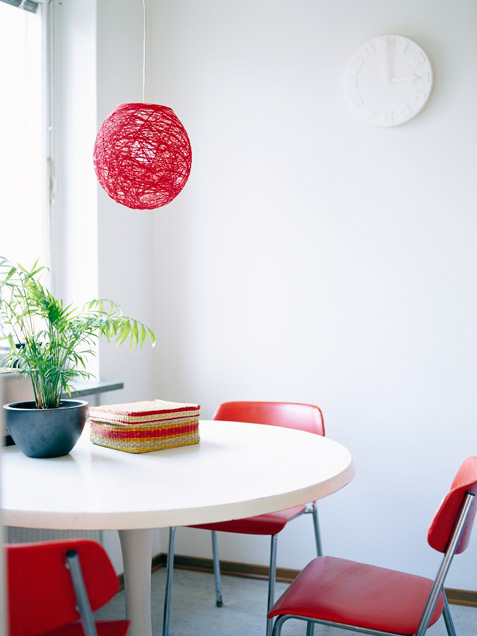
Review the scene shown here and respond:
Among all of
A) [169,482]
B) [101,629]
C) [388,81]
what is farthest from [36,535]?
[388,81]

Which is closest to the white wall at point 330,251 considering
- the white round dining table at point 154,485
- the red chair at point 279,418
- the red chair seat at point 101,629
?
the red chair at point 279,418

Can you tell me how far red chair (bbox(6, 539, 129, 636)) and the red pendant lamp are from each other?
1.09 meters

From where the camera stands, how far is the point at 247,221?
2957mm

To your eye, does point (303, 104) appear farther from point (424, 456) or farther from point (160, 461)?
point (160, 461)

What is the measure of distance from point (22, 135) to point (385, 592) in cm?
222

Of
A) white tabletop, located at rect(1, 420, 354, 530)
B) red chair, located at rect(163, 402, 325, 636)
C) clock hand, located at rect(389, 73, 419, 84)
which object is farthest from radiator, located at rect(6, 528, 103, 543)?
clock hand, located at rect(389, 73, 419, 84)

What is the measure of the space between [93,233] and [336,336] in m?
1.14

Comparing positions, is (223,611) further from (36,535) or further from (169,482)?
(169,482)

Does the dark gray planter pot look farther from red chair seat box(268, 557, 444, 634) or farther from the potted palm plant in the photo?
red chair seat box(268, 557, 444, 634)

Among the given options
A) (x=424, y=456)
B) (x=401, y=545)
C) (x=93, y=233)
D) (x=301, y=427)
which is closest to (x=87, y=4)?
(x=93, y=233)

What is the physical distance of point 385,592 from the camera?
1.59 meters

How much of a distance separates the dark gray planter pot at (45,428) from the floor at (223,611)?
45.3 inches

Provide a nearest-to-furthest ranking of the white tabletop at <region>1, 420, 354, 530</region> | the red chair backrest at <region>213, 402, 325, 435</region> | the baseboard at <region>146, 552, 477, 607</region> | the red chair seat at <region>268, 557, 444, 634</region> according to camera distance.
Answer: the white tabletop at <region>1, 420, 354, 530</region>, the red chair seat at <region>268, 557, 444, 634</region>, the red chair backrest at <region>213, 402, 325, 435</region>, the baseboard at <region>146, 552, 477, 607</region>

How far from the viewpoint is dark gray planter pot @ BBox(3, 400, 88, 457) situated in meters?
1.63
